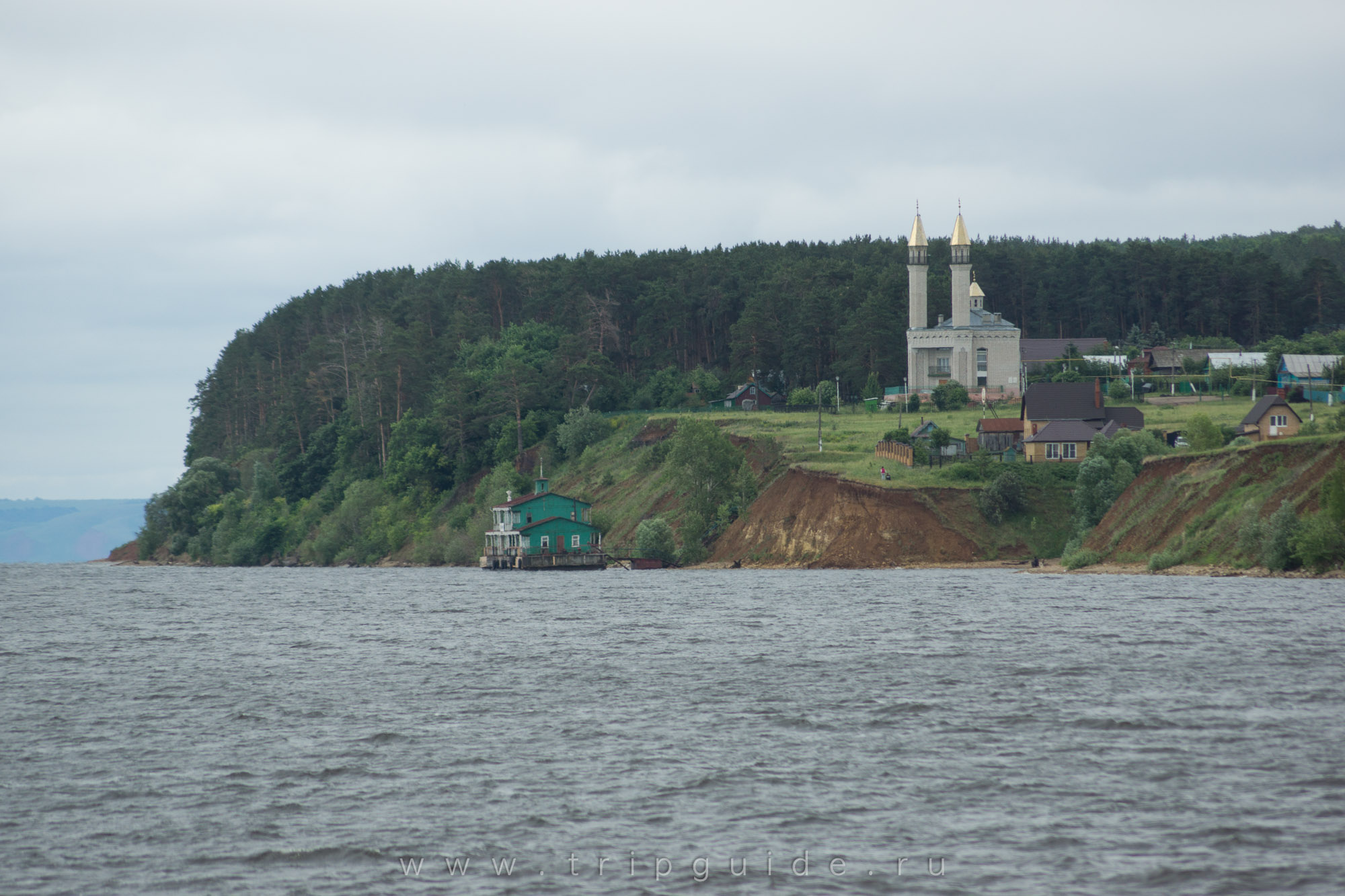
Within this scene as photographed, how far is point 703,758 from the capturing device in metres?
26.0

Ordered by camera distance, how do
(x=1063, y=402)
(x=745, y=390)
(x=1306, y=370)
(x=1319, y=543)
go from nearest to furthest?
(x=1319, y=543), (x=1063, y=402), (x=1306, y=370), (x=745, y=390)

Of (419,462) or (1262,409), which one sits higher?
(1262,409)

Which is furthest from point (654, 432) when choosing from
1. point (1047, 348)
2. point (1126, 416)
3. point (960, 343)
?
point (1047, 348)

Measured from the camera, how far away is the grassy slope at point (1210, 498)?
68250mm

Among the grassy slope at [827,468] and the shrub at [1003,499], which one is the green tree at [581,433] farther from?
the shrub at [1003,499]

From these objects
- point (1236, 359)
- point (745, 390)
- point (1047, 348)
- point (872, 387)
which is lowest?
point (872, 387)

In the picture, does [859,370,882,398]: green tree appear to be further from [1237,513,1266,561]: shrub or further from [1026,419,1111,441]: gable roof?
[1237,513,1266,561]: shrub

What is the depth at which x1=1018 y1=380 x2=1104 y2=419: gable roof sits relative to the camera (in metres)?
106

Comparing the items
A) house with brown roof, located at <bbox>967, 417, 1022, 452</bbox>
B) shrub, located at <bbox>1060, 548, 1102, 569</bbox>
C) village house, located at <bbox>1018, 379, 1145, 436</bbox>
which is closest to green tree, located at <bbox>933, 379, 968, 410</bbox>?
house with brown roof, located at <bbox>967, 417, 1022, 452</bbox>

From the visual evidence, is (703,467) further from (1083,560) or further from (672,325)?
(672,325)

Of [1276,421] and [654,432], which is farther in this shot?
[654,432]

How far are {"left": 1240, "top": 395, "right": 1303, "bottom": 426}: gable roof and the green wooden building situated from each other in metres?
51.0

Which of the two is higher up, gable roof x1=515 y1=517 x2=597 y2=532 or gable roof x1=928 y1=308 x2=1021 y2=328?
gable roof x1=928 y1=308 x2=1021 y2=328

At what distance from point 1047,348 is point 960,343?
23617mm
